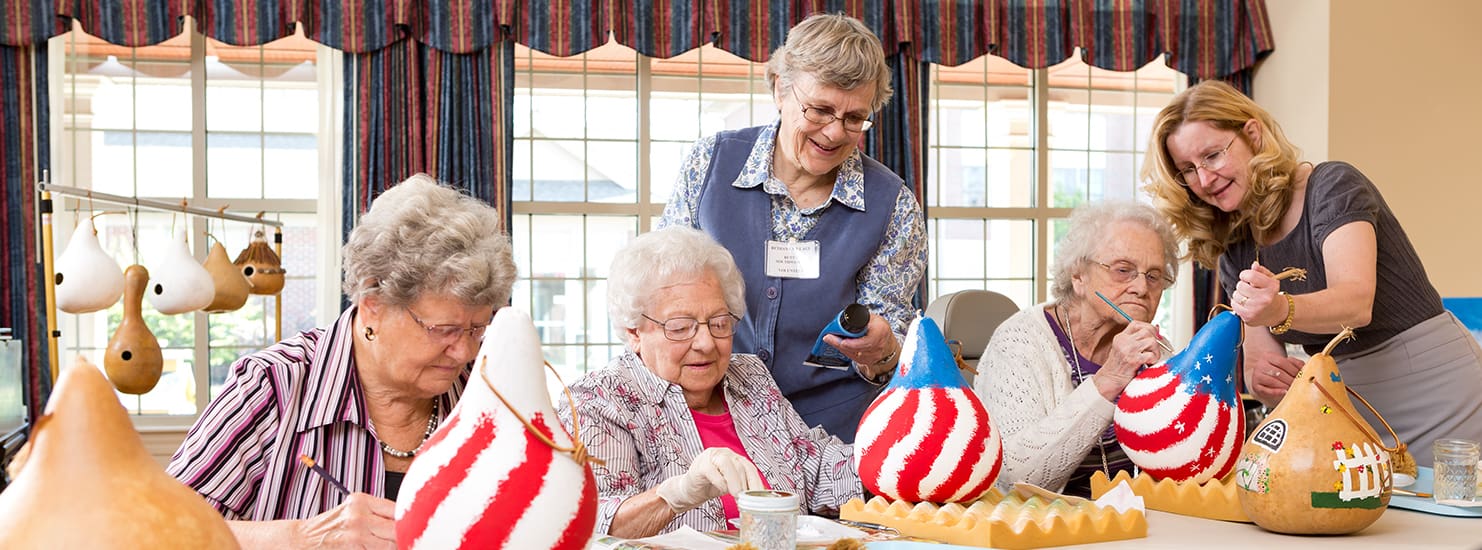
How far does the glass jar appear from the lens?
1349mm

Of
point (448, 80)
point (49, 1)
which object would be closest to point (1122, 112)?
point (448, 80)

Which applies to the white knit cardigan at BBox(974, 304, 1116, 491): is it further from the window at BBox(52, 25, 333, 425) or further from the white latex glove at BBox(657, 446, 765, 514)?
the window at BBox(52, 25, 333, 425)

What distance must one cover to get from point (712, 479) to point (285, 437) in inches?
24.6

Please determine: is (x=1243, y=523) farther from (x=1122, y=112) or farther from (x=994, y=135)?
(x=1122, y=112)

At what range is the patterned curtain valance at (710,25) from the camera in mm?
4605

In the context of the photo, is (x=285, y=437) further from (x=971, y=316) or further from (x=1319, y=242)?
(x=971, y=316)

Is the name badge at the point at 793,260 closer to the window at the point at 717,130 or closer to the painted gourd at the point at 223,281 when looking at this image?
the painted gourd at the point at 223,281

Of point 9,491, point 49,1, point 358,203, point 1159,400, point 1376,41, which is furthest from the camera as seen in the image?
point 1376,41

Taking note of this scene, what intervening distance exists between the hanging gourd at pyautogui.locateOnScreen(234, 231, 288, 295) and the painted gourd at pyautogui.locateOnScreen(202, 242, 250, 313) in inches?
7.0

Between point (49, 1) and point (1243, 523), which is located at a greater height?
point (49, 1)

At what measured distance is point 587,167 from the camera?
5406 mm

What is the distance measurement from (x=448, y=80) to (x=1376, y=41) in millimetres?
4243

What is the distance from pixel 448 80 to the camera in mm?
4867

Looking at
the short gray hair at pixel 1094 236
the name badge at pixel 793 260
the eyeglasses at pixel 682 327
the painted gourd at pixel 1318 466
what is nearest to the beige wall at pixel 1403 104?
the short gray hair at pixel 1094 236
